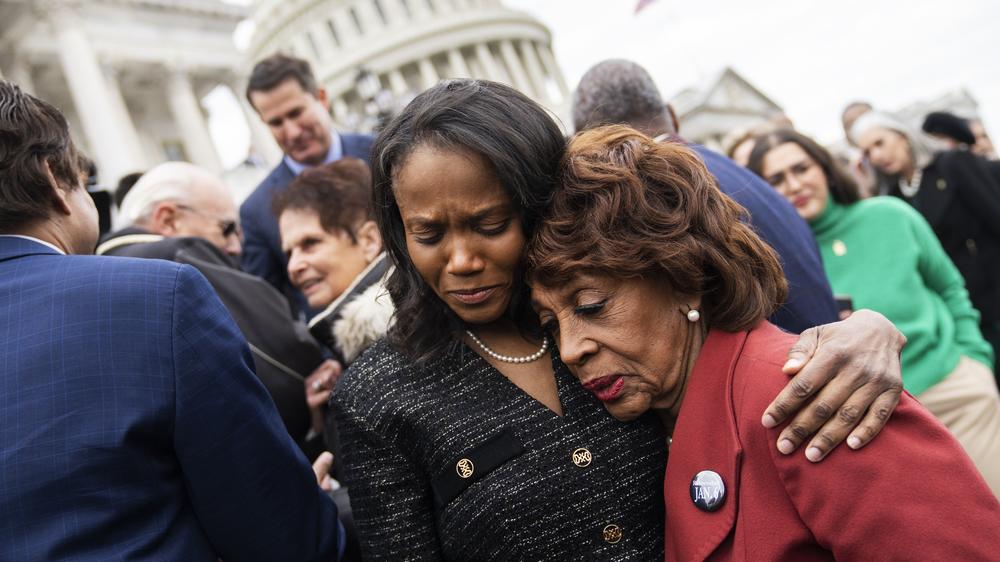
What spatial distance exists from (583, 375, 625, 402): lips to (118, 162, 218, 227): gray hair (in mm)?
2777

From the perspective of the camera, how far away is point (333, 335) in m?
3.04

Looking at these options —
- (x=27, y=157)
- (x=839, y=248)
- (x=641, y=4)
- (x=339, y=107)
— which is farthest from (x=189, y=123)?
(x=27, y=157)

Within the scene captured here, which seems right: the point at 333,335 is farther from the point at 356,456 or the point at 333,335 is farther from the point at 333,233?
the point at 356,456

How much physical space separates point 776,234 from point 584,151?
123 cm

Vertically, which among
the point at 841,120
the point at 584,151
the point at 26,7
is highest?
the point at 26,7

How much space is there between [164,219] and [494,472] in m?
2.68

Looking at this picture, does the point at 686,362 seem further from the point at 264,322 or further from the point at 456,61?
the point at 456,61

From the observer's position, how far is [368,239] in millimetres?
3438

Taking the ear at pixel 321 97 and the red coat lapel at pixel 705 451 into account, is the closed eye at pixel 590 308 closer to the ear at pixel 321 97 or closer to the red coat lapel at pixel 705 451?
the red coat lapel at pixel 705 451

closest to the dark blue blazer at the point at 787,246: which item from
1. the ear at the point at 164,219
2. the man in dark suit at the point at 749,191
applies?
the man in dark suit at the point at 749,191

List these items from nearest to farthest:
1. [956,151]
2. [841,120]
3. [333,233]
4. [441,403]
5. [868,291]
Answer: [441,403]
[333,233]
[868,291]
[956,151]
[841,120]

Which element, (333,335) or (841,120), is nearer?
(333,335)

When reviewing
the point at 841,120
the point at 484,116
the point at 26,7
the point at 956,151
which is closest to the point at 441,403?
the point at 484,116

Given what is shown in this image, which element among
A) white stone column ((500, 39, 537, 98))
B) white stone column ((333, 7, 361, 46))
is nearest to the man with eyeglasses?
white stone column ((333, 7, 361, 46))
